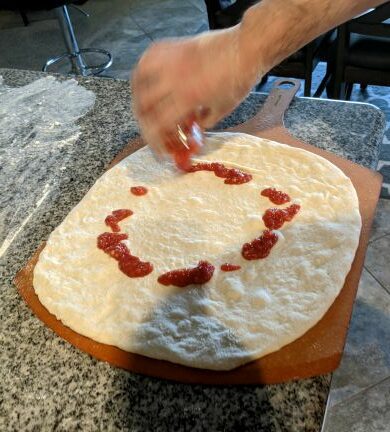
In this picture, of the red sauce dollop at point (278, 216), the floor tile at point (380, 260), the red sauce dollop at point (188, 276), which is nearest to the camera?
the red sauce dollop at point (188, 276)

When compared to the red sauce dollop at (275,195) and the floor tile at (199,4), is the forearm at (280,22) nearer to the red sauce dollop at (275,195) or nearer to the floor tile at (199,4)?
the red sauce dollop at (275,195)

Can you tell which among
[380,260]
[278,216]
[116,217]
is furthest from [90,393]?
[380,260]

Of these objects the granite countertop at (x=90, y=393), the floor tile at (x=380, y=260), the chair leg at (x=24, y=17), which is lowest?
the floor tile at (x=380, y=260)

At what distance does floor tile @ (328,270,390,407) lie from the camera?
5.22 ft

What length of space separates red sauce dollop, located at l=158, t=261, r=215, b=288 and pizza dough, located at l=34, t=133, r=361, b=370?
14 millimetres

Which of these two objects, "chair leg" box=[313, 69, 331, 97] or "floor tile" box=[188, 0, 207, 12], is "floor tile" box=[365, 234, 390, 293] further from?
"floor tile" box=[188, 0, 207, 12]

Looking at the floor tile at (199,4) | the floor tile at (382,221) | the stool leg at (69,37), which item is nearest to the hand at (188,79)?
the floor tile at (382,221)

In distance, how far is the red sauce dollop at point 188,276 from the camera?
2.98 feet

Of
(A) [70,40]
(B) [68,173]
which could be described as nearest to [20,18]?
(A) [70,40]

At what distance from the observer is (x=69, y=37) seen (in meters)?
3.05

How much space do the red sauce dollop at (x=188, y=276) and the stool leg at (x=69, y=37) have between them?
8.19ft

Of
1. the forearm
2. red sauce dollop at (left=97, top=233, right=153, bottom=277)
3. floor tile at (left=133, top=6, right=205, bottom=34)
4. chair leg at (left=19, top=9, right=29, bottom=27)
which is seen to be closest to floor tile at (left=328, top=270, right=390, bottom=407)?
red sauce dollop at (left=97, top=233, right=153, bottom=277)

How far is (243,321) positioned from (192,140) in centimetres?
36

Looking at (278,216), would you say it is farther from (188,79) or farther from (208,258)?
(188,79)
